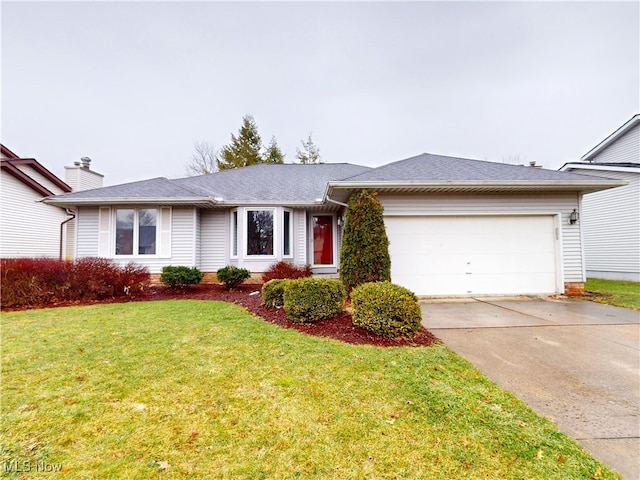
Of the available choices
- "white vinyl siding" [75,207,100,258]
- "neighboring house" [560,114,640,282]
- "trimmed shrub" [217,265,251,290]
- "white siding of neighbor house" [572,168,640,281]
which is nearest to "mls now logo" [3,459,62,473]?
"trimmed shrub" [217,265,251,290]

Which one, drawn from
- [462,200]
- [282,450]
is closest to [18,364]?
[282,450]

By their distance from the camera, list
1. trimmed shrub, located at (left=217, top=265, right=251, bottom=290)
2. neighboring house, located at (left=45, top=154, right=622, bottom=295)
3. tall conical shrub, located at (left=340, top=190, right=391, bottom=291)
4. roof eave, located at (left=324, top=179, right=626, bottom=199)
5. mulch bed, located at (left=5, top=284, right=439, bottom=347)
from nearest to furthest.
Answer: mulch bed, located at (left=5, top=284, right=439, bottom=347) → tall conical shrub, located at (left=340, top=190, right=391, bottom=291) → roof eave, located at (left=324, top=179, right=626, bottom=199) → neighboring house, located at (left=45, top=154, right=622, bottom=295) → trimmed shrub, located at (left=217, top=265, right=251, bottom=290)

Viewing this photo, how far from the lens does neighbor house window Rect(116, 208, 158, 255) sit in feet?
32.4

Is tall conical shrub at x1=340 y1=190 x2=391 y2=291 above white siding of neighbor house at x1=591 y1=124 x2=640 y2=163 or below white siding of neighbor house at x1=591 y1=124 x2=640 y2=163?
below

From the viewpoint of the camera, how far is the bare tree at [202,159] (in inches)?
1087

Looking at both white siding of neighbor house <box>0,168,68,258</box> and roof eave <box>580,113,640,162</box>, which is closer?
roof eave <box>580,113,640,162</box>

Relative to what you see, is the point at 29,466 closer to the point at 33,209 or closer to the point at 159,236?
the point at 159,236

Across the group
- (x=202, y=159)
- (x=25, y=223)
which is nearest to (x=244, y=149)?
(x=202, y=159)

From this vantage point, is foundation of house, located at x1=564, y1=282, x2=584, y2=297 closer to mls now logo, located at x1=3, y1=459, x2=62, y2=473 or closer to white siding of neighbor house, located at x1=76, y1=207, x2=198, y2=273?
mls now logo, located at x1=3, y1=459, x2=62, y2=473

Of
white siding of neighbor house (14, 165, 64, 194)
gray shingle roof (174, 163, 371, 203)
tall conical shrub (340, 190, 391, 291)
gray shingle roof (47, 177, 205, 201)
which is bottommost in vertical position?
tall conical shrub (340, 190, 391, 291)

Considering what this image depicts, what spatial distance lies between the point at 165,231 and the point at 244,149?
18853mm

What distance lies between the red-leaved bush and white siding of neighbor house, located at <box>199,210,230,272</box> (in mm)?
2698

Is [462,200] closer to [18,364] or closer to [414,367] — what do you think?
[414,367]

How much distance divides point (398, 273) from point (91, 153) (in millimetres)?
24097
